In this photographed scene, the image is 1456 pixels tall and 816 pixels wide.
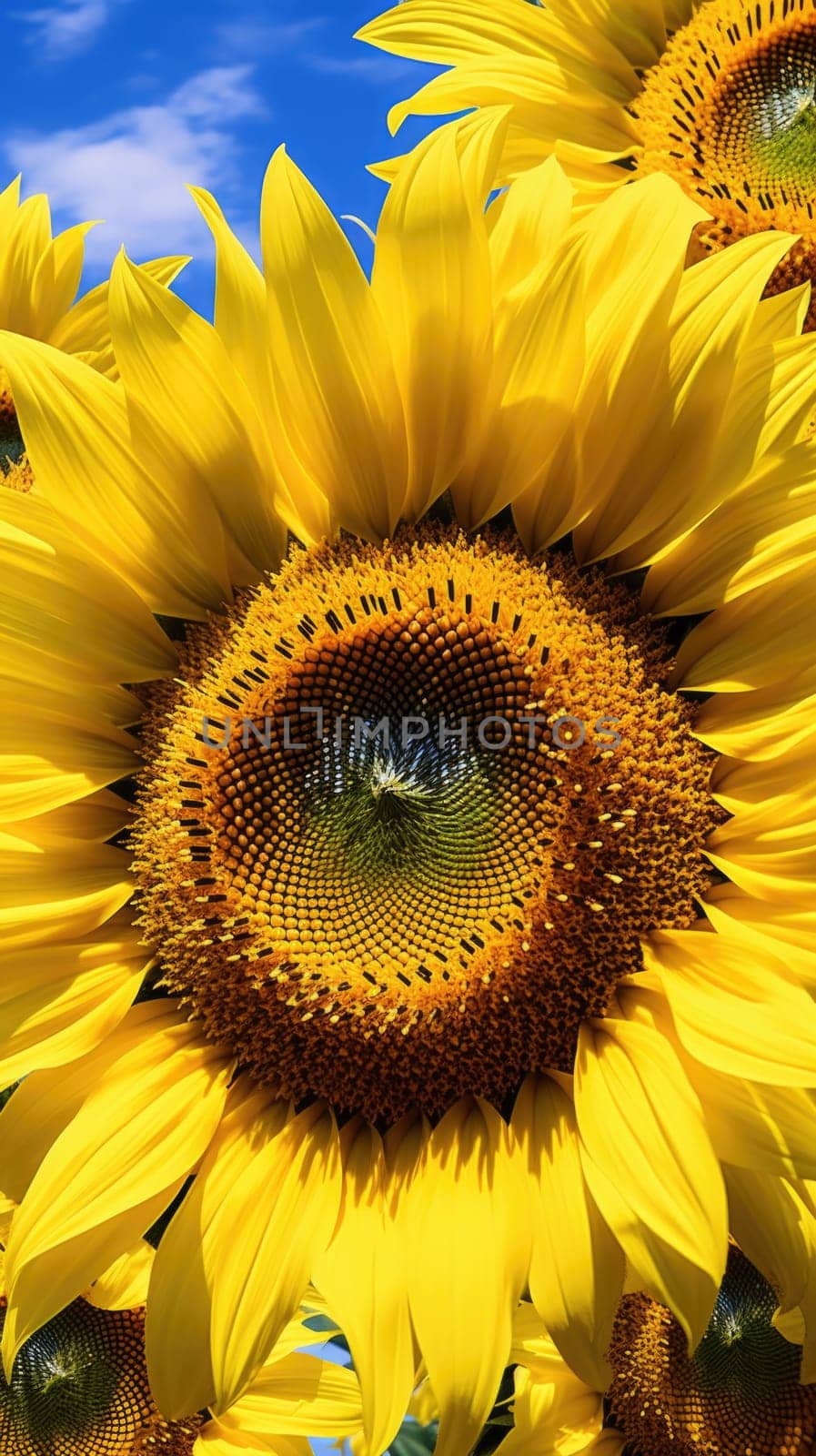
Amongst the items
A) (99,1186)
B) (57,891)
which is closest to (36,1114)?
(99,1186)

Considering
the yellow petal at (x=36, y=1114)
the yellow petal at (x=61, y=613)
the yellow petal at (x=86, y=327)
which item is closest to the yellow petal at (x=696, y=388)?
the yellow petal at (x=61, y=613)

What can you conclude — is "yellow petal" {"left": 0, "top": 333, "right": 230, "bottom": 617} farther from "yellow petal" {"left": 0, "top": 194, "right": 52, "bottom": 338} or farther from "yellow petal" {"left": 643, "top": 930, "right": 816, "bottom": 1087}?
"yellow petal" {"left": 0, "top": 194, "right": 52, "bottom": 338}

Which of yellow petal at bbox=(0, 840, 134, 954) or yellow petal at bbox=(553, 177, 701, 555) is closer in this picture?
yellow petal at bbox=(553, 177, 701, 555)

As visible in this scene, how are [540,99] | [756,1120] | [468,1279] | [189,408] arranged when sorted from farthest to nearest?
[540,99] < [189,408] < [468,1279] < [756,1120]

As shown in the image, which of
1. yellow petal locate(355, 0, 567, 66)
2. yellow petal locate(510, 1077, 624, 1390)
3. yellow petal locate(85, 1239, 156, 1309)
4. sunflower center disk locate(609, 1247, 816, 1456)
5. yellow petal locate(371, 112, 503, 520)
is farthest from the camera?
yellow petal locate(355, 0, 567, 66)

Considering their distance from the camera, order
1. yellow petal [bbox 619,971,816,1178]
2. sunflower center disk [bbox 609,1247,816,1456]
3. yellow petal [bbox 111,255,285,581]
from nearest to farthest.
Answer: yellow petal [bbox 619,971,816,1178] → yellow petal [bbox 111,255,285,581] → sunflower center disk [bbox 609,1247,816,1456]

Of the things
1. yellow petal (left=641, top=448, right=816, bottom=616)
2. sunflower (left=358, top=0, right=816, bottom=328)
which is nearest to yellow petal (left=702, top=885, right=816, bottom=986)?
yellow petal (left=641, top=448, right=816, bottom=616)

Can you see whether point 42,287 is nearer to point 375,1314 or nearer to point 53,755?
point 53,755
